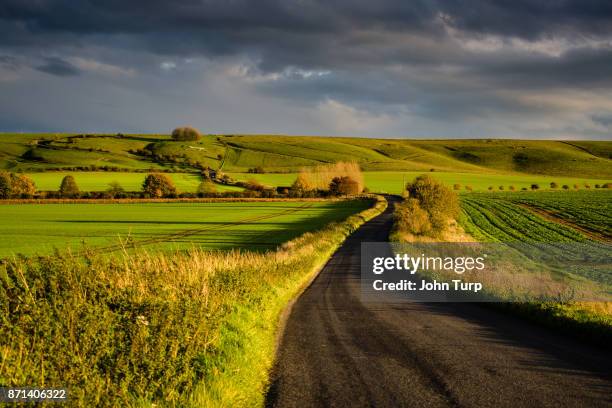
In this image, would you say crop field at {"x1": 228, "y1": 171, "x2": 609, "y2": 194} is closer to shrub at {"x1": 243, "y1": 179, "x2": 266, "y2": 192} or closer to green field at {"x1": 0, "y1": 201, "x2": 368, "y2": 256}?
shrub at {"x1": 243, "y1": 179, "x2": 266, "y2": 192}

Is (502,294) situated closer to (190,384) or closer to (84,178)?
(190,384)

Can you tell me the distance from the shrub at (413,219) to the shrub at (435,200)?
0.79 m

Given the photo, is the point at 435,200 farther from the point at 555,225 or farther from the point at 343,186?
the point at 343,186

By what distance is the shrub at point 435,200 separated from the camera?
153ft

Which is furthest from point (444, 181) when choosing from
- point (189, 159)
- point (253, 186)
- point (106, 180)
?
point (106, 180)

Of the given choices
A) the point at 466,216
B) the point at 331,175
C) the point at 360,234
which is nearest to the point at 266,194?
the point at 331,175

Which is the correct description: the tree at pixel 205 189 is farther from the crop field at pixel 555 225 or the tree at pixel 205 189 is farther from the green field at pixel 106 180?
the crop field at pixel 555 225

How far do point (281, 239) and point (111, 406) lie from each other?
36.8 m

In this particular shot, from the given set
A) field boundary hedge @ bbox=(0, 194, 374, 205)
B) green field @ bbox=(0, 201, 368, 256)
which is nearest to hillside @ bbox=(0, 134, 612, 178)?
field boundary hedge @ bbox=(0, 194, 374, 205)

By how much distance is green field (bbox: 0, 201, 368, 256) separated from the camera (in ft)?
128

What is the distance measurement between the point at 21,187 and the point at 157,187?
24.6m

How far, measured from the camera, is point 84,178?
126m

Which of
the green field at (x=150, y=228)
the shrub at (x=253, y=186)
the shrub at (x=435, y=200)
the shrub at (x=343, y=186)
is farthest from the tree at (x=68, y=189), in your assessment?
the shrub at (x=435, y=200)

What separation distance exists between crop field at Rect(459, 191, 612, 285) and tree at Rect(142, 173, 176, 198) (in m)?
58.3
